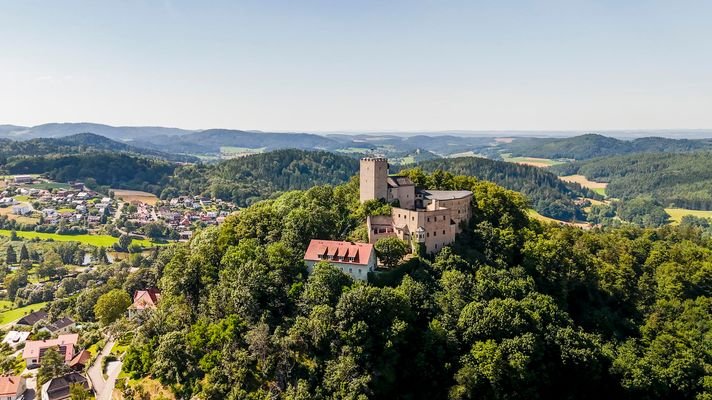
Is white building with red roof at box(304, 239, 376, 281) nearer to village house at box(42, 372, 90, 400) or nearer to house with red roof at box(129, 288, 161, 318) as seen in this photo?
house with red roof at box(129, 288, 161, 318)

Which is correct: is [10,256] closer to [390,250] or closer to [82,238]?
[82,238]

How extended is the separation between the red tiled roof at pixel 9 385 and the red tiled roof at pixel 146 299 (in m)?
17.6

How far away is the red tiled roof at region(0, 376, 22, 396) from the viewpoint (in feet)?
207

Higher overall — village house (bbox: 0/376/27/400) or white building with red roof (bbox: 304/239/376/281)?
white building with red roof (bbox: 304/239/376/281)

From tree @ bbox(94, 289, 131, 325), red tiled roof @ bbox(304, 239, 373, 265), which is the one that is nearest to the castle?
red tiled roof @ bbox(304, 239, 373, 265)

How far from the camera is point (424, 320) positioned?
57031 millimetres

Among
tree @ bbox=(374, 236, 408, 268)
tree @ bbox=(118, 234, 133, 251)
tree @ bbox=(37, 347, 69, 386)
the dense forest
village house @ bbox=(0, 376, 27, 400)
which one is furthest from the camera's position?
tree @ bbox=(118, 234, 133, 251)

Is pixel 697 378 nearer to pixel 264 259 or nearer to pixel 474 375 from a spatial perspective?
pixel 474 375

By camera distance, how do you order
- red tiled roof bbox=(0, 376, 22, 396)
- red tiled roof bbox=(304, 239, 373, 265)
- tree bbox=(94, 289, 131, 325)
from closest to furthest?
red tiled roof bbox=(304, 239, 373, 265) < red tiled roof bbox=(0, 376, 22, 396) < tree bbox=(94, 289, 131, 325)

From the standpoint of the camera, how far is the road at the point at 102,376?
59.0 metres

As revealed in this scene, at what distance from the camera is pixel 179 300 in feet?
222

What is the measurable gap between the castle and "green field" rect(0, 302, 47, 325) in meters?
82.4

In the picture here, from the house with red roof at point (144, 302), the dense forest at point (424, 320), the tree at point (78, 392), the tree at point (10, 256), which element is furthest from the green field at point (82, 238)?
the tree at point (78, 392)

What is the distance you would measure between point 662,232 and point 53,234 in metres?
179
